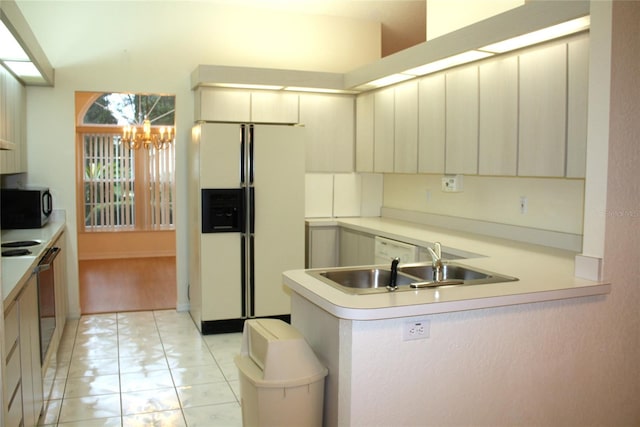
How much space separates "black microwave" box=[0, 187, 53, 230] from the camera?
4742 mm

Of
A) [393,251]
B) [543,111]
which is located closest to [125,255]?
[393,251]

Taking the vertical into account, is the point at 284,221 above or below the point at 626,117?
below

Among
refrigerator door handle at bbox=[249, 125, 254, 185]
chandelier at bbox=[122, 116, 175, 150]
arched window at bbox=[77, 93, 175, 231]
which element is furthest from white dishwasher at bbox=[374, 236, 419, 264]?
arched window at bbox=[77, 93, 175, 231]

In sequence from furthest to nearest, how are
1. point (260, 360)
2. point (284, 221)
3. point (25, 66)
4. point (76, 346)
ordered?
point (284, 221)
point (76, 346)
point (25, 66)
point (260, 360)

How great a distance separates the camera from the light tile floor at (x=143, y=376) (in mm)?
3508

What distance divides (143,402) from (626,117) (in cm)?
304

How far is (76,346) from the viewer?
4.76 metres

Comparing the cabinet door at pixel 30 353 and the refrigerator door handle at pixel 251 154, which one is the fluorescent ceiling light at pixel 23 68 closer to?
the refrigerator door handle at pixel 251 154

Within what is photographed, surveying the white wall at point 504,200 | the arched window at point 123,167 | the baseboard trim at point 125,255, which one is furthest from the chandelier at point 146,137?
the white wall at point 504,200

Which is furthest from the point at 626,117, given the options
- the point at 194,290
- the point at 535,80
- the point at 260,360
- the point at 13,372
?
the point at 194,290

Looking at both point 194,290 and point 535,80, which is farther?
point 194,290

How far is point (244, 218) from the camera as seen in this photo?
512 cm

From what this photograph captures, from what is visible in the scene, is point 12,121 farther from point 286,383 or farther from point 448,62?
point 286,383

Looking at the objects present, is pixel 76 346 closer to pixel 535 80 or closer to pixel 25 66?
pixel 25 66
